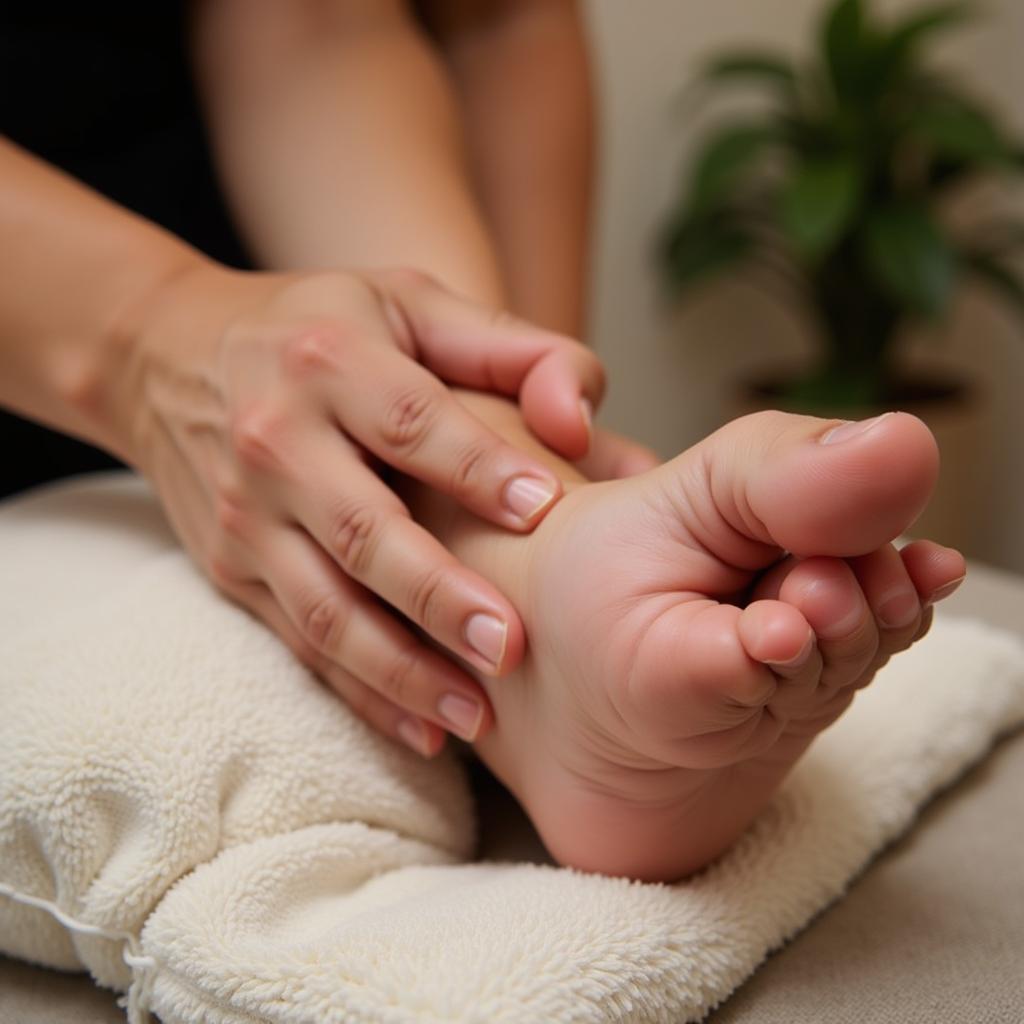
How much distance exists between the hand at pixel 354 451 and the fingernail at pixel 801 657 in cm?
14

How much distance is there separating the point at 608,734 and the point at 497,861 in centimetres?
Result: 15

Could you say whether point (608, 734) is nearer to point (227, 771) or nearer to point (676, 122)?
point (227, 771)

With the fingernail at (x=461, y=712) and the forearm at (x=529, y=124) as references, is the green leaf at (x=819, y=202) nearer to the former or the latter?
the forearm at (x=529, y=124)

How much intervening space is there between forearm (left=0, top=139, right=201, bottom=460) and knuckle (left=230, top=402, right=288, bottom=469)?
121mm

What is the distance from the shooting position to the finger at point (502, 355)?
22.1 inches

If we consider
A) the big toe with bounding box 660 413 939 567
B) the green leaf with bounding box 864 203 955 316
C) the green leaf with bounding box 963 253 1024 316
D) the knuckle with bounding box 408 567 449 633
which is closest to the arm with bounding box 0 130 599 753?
the knuckle with bounding box 408 567 449 633

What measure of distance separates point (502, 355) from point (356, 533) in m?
0.13

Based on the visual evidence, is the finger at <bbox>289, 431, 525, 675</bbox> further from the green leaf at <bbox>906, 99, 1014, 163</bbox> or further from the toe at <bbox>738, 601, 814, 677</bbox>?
the green leaf at <bbox>906, 99, 1014, 163</bbox>

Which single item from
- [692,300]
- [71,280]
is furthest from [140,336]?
[692,300]

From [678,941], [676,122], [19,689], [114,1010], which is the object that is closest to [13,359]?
[19,689]

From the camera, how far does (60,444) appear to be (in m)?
0.87

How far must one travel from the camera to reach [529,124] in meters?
1.00

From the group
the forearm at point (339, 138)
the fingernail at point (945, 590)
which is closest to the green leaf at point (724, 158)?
the forearm at point (339, 138)

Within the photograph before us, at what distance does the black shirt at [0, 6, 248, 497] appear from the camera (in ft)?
2.65
